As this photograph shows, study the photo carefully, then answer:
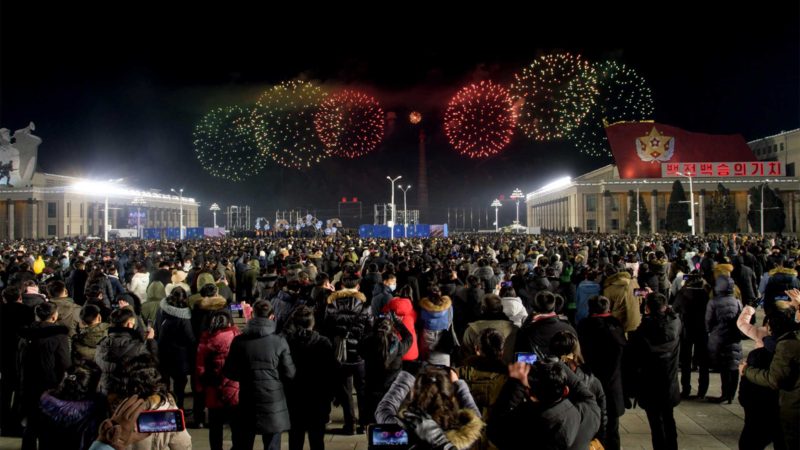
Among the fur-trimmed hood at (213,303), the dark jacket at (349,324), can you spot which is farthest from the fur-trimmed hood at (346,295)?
the fur-trimmed hood at (213,303)

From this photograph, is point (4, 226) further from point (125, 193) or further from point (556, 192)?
point (556, 192)

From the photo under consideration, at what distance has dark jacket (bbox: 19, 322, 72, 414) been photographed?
22.2 ft

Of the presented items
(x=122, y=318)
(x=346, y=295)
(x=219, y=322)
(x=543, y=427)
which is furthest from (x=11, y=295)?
(x=543, y=427)

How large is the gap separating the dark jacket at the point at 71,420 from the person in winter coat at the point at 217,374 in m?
1.98

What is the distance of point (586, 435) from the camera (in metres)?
4.19

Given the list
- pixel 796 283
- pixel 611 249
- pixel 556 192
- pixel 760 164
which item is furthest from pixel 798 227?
pixel 796 283

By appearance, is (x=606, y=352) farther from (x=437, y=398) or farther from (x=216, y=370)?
(x=216, y=370)

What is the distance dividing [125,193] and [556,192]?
61078 millimetres

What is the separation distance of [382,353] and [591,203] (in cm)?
7997

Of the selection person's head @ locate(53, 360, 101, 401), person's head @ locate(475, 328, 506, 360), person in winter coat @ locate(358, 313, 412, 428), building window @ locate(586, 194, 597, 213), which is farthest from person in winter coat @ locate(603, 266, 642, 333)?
building window @ locate(586, 194, 597, 213)

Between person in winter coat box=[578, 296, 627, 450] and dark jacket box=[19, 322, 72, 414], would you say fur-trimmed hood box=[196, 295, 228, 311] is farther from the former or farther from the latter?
person in winter coat box=[578, 296, 627, 450]

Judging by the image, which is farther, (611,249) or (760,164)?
(760,164)

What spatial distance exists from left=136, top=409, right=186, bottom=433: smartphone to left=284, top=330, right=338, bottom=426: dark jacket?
2.71 m

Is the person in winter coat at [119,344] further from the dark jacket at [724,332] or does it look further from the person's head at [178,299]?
the dark jacket at [724,332]
